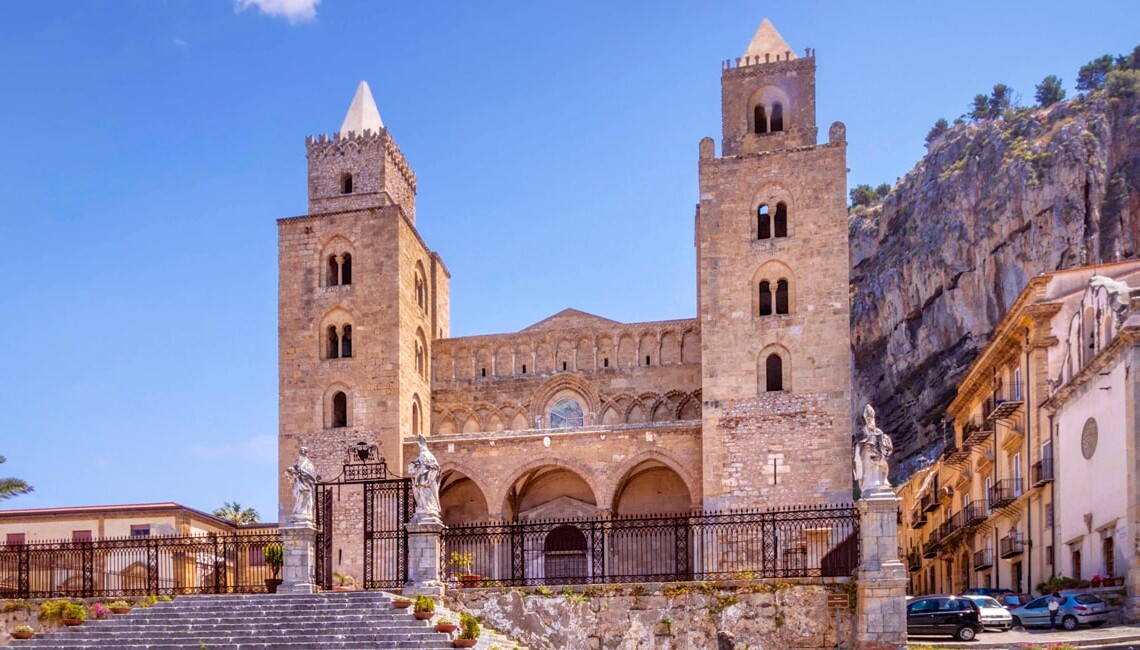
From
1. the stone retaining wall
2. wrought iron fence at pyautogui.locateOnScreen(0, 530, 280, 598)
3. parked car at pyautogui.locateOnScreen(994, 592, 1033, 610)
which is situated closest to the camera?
the stone retaining wall

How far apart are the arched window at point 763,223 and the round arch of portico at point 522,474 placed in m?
9.41

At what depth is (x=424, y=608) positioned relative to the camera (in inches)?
855

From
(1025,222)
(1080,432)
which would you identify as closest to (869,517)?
(1080,432)

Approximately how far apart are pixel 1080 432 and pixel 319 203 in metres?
27.0

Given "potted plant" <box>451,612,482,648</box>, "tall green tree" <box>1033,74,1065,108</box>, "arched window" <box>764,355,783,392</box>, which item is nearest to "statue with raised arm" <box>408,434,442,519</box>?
"potted plant" <box>451,612,482,648</box>

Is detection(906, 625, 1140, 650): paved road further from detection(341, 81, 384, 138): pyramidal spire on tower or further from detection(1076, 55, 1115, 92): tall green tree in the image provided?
detection(1076, 55, 1115, 92): tall green tree

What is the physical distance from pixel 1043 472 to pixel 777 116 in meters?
15.4

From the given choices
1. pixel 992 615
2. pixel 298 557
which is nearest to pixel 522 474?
pixel 298 557

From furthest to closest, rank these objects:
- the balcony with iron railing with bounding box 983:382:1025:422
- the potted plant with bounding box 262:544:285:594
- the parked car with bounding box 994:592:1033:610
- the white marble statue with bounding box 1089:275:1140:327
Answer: the balcony with iron railing with bounding box 983:382:1025:422, the parked car with bounding box 994:592:1033:610, the potted plant with bounding box 262:544:285:594, the white marble statue with bounding box 1089:275:1140:327

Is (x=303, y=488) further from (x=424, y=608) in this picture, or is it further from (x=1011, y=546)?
(x=1011, y=546)

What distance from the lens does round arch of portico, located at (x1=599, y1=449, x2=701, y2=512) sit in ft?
127

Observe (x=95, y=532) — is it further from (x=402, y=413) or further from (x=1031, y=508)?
(x=1031, y=508)

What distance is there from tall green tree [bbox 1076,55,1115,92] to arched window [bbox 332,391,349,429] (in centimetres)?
5847

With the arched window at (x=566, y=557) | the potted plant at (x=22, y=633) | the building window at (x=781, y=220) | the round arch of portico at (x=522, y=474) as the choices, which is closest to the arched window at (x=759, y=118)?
the building window at (x=781, y=220)
